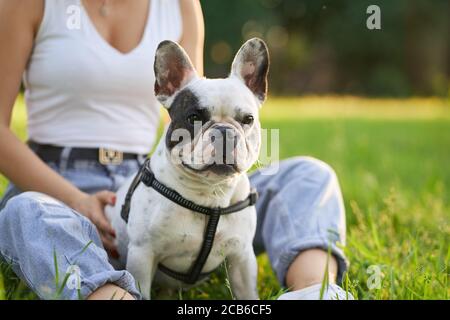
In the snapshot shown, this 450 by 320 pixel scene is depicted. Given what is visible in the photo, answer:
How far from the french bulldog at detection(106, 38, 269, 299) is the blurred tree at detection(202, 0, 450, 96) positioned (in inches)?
471

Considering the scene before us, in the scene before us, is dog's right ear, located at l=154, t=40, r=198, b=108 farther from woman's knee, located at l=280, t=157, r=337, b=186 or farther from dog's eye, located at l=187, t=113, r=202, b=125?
woman's knee, located at l=280, t=157, r=337, b=186

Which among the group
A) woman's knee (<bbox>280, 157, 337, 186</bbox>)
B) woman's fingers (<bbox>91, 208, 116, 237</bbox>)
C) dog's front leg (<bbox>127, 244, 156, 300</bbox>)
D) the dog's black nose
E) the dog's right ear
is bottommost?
dog's front leg (<bbox>127, 244, 156, 300</bbox>)

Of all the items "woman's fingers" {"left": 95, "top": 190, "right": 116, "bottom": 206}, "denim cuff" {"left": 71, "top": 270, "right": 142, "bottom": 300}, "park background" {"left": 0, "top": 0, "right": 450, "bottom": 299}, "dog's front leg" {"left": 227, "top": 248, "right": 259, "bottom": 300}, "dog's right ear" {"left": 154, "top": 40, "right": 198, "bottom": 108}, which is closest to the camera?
"denim cuff" {"left": 71, "top": 270, "right": 142, "bottom": 300}

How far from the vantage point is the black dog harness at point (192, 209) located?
1492mm

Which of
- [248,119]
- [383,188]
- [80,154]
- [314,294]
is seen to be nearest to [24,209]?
[80,154]

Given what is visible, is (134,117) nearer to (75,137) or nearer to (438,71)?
(75,137)

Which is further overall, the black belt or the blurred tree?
the blurred tree

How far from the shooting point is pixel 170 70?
150 centimetres

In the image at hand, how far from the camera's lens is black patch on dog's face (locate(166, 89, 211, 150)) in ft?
4.64

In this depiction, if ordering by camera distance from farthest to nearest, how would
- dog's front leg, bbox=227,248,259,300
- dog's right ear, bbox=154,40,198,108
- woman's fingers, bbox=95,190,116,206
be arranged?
1. woman's fingers, bbox=95,190,116,206
2. dog's front leg, bbox=227,248,259,300
3. dog's right ear, bbox=154,40,198,108

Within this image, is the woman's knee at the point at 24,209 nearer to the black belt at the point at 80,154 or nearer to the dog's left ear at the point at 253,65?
the black belt at the point at 80,154

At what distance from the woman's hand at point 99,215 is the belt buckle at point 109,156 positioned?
18 centimetres

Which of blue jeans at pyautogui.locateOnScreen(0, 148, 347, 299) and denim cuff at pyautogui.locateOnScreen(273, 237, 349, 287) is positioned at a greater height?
blue jeans at pyautogui.locateOnScreen(0, 148, 347, 299)

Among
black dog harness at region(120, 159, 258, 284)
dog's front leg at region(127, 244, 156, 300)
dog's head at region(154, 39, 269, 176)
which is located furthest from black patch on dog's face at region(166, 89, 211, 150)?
dog's front leg at region(127, 244, 156, 300)
